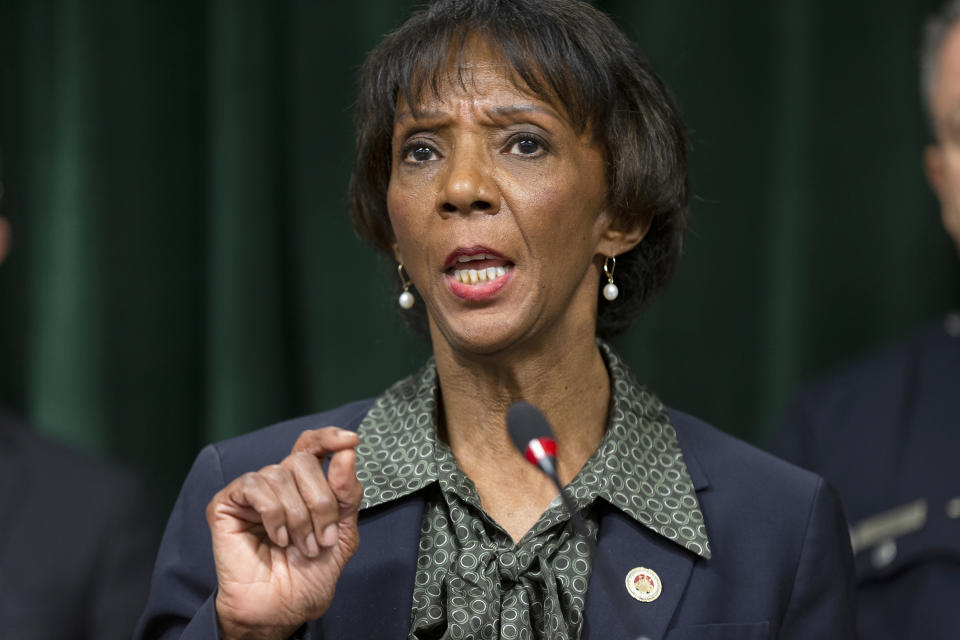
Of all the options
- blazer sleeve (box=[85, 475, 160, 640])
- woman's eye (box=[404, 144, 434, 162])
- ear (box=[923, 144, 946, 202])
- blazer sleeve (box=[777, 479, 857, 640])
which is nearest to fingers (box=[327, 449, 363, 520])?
woman's eye (box=[404, 144, 434, 162])

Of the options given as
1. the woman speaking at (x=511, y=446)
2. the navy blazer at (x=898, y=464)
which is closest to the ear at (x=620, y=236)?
the woman speaking at (x=511, y=446)

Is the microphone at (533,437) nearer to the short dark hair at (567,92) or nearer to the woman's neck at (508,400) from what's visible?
the woman's neck at (508,400)

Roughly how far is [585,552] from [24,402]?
5.24 ft

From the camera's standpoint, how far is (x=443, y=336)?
1670mm

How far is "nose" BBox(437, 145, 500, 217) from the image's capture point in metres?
1.55

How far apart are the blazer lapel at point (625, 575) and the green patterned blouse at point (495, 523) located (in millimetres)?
14

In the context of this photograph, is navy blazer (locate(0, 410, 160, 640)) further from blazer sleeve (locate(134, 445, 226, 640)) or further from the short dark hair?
the short dark hair

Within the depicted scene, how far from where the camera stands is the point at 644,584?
1.58 meters

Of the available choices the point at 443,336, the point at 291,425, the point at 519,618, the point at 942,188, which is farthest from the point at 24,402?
the point at 942,188

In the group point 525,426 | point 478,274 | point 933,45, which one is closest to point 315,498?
point 525,426

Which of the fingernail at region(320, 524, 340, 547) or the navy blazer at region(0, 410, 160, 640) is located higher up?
the fingernail at region(320, 524, 340, 547)

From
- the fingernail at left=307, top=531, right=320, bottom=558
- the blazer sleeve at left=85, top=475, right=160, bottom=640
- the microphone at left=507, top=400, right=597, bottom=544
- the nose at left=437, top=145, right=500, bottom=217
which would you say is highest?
the nose at left=437, top=145, right=500, bottom=217

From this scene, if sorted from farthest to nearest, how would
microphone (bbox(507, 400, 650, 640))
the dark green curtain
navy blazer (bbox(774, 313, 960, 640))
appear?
the dark green curtain < navy blazer (bbox(774, 313, 960, 640)) < microphone (bbox(507, 400, 650, 640))

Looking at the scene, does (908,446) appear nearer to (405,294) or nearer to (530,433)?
(405,294)
